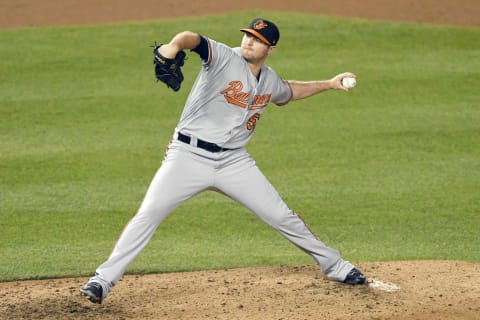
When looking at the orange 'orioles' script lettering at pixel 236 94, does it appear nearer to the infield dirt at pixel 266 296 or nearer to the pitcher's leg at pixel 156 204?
the pitcher's leg at pixel 156 204

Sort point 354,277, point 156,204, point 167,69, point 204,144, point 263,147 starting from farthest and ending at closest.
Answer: point 263,147
point 354,277
point 204,144
point 156,204
point 167,69

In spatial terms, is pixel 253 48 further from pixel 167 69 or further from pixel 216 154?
pixel 167 69

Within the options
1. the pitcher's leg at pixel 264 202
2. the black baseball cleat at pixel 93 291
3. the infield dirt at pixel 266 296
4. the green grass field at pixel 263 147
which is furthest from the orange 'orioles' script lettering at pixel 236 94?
the green grass field at pixel 263 147

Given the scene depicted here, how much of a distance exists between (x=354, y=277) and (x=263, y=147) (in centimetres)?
388

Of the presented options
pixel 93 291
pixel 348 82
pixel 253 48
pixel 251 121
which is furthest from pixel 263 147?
pixel 93 291

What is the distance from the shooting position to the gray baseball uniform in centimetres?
595

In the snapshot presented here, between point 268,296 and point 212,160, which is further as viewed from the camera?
point 268,296

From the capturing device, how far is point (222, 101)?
611 centimetres

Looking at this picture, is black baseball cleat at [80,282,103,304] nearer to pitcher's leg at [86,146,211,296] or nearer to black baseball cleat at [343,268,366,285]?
pitcher's leg at [86,146,211,296]

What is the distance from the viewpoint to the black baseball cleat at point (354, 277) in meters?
6.53

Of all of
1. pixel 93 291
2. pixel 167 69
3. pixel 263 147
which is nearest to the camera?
pixel 167 69

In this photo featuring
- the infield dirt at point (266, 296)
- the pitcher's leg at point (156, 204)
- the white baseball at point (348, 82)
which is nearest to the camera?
the pitcher's leg at point (156, 204)

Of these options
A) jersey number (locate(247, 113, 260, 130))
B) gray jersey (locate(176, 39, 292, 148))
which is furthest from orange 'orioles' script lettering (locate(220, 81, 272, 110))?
jersey number (locate(247, 113, 260, 130))

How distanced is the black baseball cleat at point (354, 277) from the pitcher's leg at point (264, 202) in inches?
6.8
